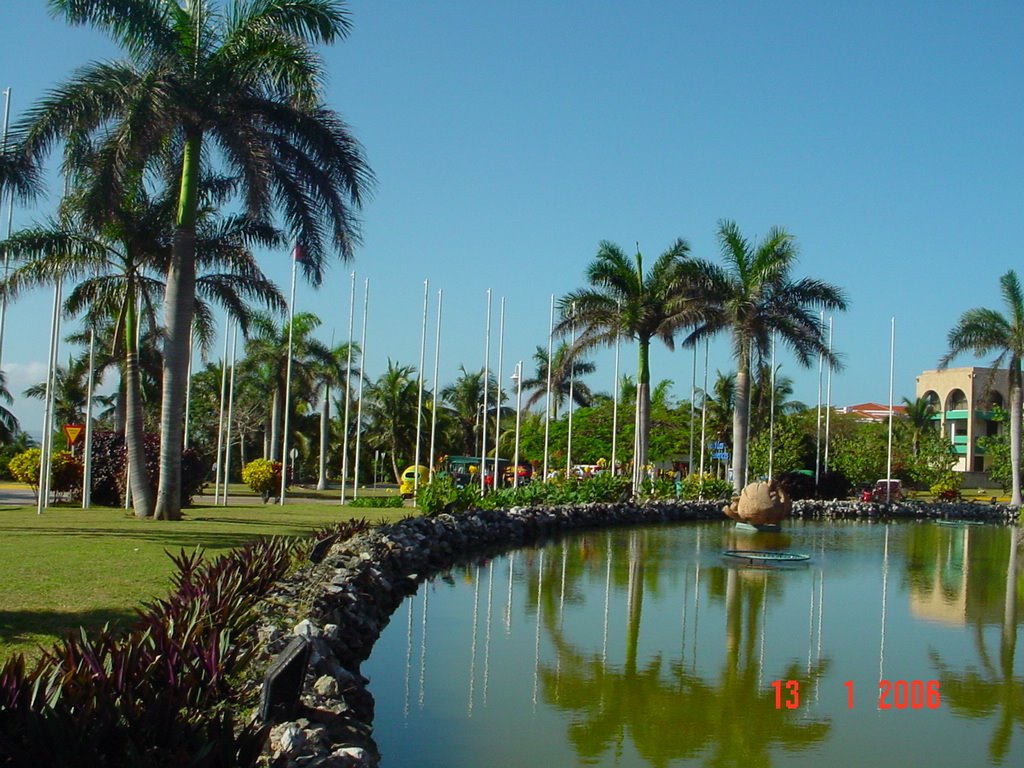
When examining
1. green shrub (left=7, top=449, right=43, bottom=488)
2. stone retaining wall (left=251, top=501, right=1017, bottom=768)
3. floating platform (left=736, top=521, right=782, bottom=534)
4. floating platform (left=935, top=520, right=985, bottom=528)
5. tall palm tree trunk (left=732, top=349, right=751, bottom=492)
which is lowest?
floating platform (left=935, top=520, right=985, bottom=528)

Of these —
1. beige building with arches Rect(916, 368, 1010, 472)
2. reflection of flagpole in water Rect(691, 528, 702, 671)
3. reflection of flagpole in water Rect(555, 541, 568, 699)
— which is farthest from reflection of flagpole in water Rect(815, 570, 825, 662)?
beige building with arches Rect(916, 368, 1010, 472)

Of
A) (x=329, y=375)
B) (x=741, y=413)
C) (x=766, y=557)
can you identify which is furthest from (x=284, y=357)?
(x=766, y=557)

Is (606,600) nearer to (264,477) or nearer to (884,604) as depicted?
(884,604)

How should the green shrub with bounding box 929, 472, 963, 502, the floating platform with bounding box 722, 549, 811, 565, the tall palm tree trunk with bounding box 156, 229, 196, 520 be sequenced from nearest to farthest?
the floating platform with bounding box 722, 549, 811, 565, the tall palm tree trunk with bounding box 156, 229, 196, 520, the green shrub with bounding box 929, 472, 963, 502

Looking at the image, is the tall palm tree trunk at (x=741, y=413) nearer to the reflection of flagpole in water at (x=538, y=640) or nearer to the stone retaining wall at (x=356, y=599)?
the stone retaining wall at (x=356, y=599)

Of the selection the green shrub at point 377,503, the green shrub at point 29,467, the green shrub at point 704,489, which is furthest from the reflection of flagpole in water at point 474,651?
the green shrub at point 704,489

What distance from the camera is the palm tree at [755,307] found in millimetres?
38188

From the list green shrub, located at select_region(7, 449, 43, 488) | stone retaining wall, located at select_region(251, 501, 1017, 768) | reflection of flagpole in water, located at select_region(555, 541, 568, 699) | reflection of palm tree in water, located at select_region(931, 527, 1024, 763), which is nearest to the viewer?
stone retaining wall, located at select_region(251, 501, 1017, 768)

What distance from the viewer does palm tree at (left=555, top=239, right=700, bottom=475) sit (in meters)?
38.2

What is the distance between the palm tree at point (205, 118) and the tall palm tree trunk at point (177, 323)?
0.07 feet

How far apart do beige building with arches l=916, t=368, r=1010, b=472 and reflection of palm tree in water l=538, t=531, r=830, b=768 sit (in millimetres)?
69942

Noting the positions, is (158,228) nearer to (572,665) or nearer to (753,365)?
(572,665)

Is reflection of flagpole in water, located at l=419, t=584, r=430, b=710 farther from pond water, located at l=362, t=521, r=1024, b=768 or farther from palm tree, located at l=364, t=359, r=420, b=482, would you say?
palm tree, located at l=364, t=359, r=420, b=482

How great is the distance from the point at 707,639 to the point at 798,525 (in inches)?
880
